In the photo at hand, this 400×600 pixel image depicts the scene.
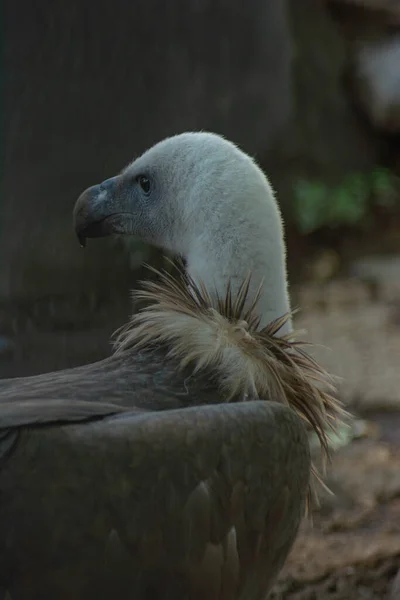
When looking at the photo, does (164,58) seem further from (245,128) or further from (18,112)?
(18,112)

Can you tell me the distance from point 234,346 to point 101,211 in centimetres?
62

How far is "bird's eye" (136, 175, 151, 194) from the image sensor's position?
7.54 ft

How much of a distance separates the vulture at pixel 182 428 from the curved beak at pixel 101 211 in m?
0.06

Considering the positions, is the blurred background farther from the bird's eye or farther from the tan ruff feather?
the bird's eye

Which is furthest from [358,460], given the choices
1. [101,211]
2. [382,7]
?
[382,7]

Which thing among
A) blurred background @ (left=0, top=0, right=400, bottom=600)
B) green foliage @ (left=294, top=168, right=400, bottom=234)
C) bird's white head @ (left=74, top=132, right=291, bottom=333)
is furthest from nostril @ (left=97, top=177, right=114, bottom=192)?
green foliage @ (left=294, top=168, right=400, bottom=234)

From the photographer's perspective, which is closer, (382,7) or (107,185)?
(107,185)

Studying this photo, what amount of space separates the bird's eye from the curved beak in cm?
6

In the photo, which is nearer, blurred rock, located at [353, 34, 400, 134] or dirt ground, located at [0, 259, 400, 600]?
dirt ground, located at [0, 259, 400, 600]

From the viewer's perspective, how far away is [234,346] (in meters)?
1.94

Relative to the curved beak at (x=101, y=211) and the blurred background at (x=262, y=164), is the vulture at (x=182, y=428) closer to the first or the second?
the curved beak at (x=101, y=211)

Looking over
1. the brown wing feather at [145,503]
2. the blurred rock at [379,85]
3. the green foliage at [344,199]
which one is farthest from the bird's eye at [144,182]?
A: the blurred rock at [379,85]

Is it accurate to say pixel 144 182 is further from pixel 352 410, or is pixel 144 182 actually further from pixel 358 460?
pixel 352 410

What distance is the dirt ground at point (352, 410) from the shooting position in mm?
2582
